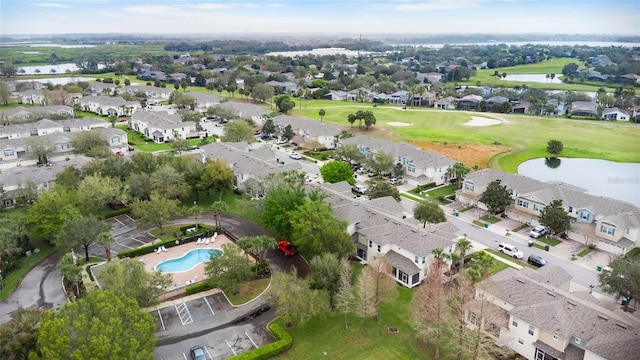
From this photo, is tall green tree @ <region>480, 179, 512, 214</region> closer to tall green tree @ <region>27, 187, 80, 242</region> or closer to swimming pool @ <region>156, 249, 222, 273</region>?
swimming pool @ <region>156, 249, 222, 273</region>

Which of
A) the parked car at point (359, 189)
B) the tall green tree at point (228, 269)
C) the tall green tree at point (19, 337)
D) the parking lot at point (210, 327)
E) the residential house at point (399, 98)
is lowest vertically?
the parking lot at point (210, 327)

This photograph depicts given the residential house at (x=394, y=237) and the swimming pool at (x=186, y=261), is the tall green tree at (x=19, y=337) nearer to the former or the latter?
the swimming pool at (x=186, y=261)

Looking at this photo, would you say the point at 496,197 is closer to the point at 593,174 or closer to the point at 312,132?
the point at 593,174

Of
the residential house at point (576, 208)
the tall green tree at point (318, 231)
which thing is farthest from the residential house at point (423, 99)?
the tall green tree at point (318, 231)

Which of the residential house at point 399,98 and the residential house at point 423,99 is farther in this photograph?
the residential house at point 399,98

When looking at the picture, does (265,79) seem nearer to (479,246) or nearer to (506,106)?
(506,106)

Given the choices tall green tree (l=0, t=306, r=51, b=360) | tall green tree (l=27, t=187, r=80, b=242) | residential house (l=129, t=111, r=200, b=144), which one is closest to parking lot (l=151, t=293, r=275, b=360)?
tall green tree (l=0, t=306, r=51, b=360)

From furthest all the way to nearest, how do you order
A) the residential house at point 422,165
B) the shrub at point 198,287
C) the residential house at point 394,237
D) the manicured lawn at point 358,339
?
the residential house at point 422,165, the residential house at point 394,237, the shrub at point 198,287, the manicured lawn at point 358,339

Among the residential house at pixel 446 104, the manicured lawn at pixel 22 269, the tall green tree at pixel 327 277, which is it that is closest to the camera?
the tall green tree at pixel 327 277
